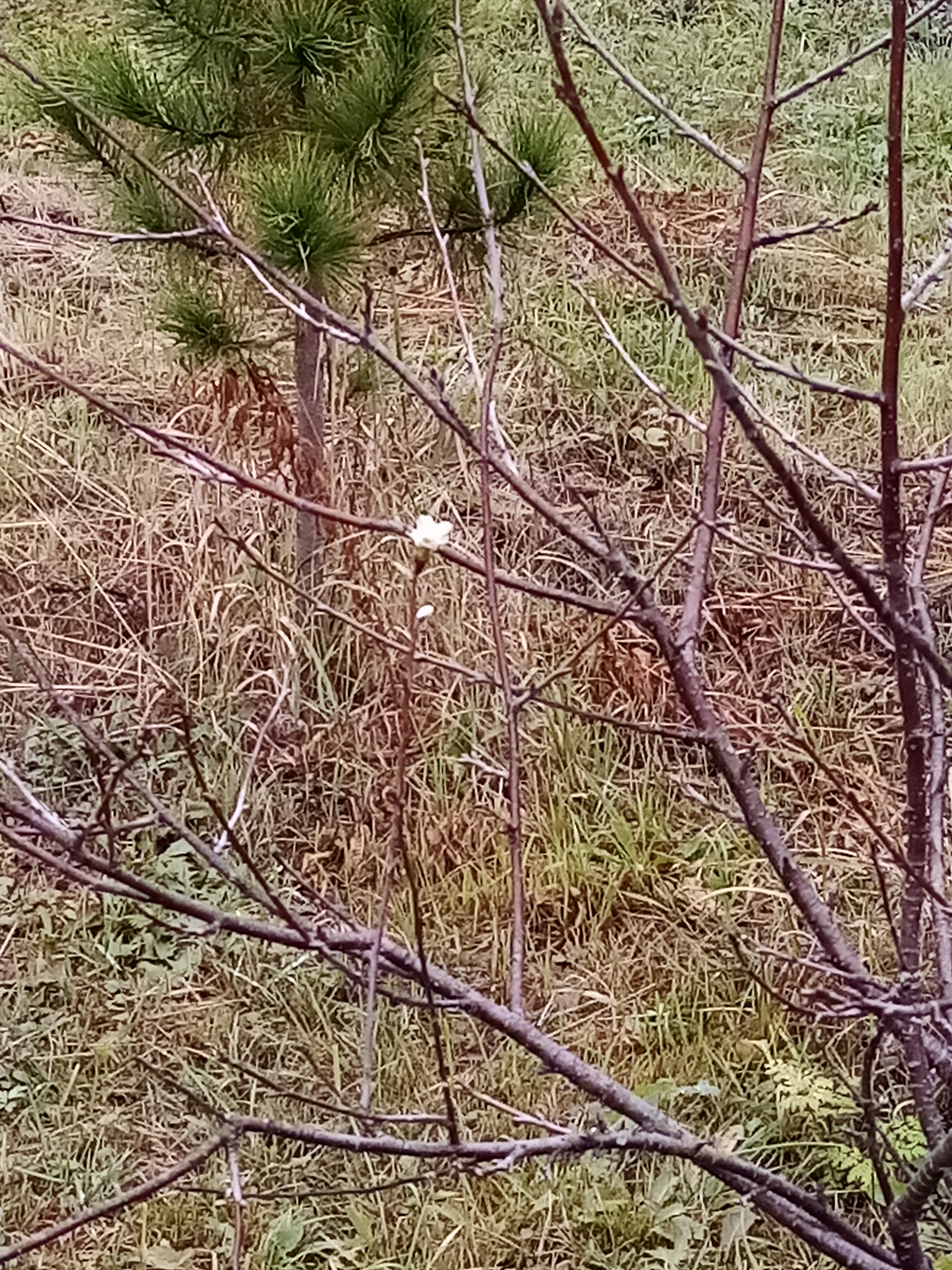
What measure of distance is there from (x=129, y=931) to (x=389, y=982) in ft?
1.55

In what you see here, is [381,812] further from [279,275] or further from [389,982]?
[279,275]

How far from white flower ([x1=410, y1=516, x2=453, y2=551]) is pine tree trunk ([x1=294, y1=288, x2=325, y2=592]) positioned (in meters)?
1.78

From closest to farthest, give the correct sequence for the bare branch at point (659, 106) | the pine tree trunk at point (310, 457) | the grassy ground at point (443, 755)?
the bare branch at point (659, 106)
the grassy ground at point (443, 755)
the pine tree trunk at point (310, 457)

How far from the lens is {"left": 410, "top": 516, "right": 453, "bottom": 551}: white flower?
76cm

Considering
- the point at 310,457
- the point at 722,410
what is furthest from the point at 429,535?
the point at 310,457

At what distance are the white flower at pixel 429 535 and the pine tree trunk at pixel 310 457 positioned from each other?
1.78m

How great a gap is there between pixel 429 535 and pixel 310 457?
1947 millimetres

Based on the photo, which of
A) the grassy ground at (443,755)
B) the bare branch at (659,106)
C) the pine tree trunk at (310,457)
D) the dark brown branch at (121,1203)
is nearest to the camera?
the dark brown branch at (121,1203)

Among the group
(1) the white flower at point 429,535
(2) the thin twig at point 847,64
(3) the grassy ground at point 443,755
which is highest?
(2) the thin twig at point 847,64

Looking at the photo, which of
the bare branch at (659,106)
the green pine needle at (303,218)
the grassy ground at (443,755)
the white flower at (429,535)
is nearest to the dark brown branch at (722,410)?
the bare branch at (659,106)

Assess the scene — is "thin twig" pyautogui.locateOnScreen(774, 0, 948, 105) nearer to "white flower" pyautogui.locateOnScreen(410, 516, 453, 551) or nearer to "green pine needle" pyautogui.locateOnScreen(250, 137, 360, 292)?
"white flower" pyautogui.locateOnScreen(410, 516, 453, 551)

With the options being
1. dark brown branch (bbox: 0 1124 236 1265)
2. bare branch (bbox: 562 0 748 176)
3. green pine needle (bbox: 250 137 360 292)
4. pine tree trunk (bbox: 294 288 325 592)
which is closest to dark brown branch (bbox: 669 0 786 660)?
bare branch (bbox: 562 0 748 176)

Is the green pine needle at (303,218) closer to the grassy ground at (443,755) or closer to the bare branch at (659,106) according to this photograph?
the grassy ground at (443,755)

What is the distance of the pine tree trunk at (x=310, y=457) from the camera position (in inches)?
100
